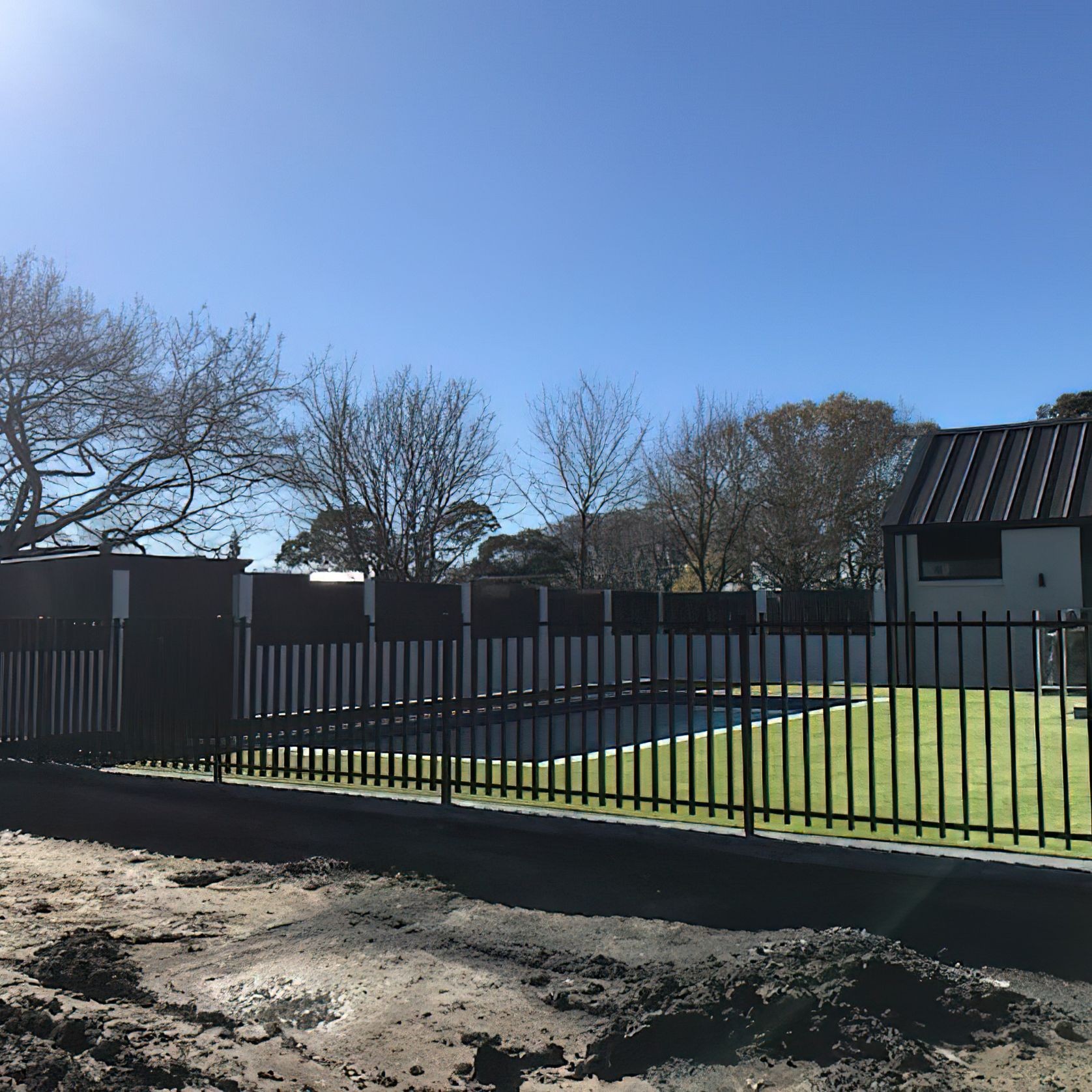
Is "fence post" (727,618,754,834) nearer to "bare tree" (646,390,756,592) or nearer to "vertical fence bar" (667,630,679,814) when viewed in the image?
"vertical fence bar" (667,630,679,814)

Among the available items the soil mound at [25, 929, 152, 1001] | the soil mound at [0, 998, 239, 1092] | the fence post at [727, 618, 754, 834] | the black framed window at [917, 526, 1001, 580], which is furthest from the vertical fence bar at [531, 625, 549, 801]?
the black framed window at [917, 526, 1001, 580]

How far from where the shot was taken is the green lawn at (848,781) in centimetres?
713

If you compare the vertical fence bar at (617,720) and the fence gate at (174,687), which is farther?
the fence gate at (174,687)

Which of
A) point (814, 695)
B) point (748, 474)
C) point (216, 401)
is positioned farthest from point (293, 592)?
point (748, 474)

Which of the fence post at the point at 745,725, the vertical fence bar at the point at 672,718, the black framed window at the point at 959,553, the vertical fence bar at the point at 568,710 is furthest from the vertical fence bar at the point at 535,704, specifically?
the black framed window at the point at 959,553

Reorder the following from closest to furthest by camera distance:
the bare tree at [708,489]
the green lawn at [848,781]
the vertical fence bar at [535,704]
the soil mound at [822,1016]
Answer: the soil mound at [822,1016] < the green lawn at [848,781] < the vertical fence bar at [535,704] < the bare tree at [708,489]

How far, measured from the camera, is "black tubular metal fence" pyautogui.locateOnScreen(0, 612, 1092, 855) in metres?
7.30

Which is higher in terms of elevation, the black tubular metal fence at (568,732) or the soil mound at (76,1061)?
the black tubular metal fence at (568,732)

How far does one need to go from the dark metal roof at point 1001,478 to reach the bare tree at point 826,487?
51.6 ft

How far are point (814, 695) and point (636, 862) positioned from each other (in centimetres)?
1590

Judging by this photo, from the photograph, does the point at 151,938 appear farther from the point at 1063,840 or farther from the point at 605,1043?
the point at 1063,840

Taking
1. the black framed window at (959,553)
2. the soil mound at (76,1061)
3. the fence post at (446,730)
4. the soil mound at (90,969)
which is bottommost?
the soil mound at (90,969)

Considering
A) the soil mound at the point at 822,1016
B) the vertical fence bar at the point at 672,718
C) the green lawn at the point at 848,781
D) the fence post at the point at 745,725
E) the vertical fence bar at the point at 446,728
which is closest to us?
the soil mound at the point at 822,1016

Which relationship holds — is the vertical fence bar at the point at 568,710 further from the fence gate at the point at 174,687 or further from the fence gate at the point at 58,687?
the fence gate at the point at 58,687
